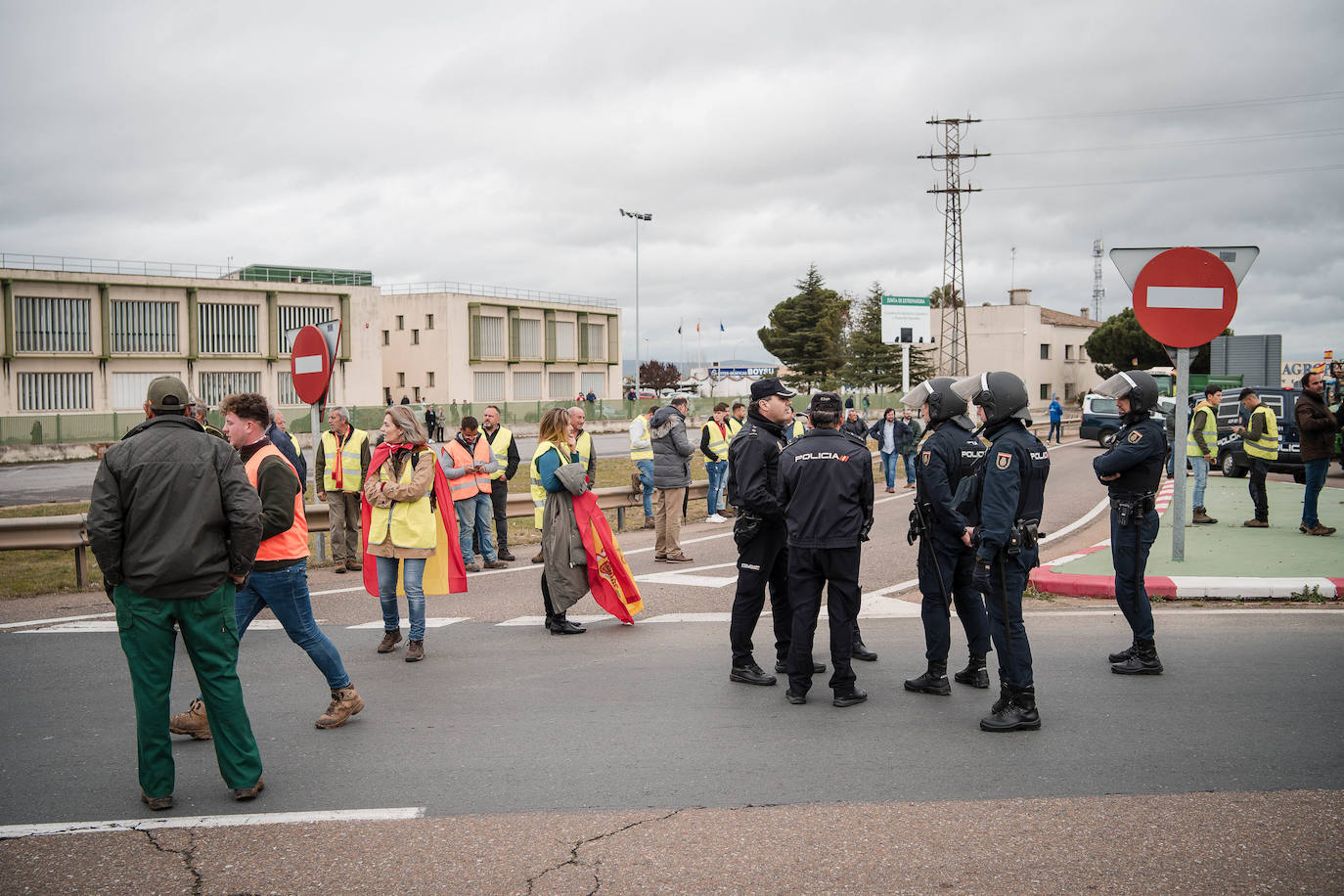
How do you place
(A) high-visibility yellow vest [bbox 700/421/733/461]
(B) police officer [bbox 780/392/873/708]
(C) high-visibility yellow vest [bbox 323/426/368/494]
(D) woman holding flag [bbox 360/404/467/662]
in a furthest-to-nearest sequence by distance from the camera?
(A) high-visibility yellow vest [bbox 700/421/733/461] → (C) high-visibility yellow vest [bbox 323/426/368/494] → (D) woman holding flag [bbox 360/404/467/662] → (B) police officer [bbox 780/392/873/708]

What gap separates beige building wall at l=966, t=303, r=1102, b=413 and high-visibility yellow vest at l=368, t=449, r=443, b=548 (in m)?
76.6

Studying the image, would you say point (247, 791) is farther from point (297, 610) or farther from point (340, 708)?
point (297, 610)

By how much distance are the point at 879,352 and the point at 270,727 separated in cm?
7974

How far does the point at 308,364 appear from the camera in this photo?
11.2 m

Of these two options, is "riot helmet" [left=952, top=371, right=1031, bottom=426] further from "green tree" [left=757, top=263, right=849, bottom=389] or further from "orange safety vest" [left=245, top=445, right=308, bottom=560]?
"green tree" [left=757, top=263, right=849, bottom=389]

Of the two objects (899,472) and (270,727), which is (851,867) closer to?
(270,727)

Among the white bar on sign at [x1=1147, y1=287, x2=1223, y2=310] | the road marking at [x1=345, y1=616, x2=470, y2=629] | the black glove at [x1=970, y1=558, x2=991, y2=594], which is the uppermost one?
the white bar on sign at [x1=1147, y1=287, x2=1223, y2=310]

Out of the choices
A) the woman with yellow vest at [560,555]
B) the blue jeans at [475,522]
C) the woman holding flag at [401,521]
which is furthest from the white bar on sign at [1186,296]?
the blue jeans at [475,522]

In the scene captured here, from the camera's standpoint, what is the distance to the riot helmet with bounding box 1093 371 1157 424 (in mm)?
6941

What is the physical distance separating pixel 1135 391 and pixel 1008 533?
6.31 feet

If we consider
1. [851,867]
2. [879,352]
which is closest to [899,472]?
[851,867]

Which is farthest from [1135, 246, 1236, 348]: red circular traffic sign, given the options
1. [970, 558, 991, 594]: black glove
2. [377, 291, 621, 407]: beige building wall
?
[377, 291, 621, 407]: beige building wall

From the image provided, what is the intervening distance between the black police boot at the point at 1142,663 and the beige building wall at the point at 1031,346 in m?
75.6

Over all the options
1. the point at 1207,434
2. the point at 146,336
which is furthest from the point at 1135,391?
the point at 146,336
